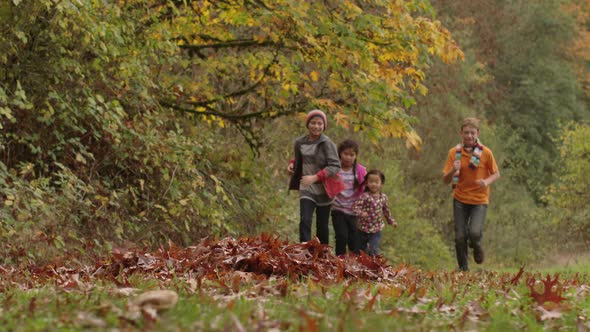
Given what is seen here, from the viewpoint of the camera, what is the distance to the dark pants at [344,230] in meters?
10.9

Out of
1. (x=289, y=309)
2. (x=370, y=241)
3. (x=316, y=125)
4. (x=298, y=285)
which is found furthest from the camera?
(x=370, y=241)

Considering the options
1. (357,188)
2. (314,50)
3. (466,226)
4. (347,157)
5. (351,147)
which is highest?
(314,50)

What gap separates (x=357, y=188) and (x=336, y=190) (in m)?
0.81

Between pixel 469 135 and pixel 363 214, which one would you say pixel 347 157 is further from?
pixel 469 135

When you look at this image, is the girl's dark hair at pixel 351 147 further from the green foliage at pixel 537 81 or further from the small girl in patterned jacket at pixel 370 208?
the green foliage at pixel 537 81

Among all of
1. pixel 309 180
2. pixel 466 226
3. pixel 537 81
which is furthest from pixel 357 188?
pixel 537 81

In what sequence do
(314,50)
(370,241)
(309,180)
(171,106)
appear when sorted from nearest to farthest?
1. (309,180)
2. (370,241)
3. (314,50)
4. (171,106)

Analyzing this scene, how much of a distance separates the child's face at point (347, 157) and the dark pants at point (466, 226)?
4.98 feet

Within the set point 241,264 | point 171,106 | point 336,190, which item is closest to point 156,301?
point 241,264

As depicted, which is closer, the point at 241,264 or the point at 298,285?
the point at 298,285

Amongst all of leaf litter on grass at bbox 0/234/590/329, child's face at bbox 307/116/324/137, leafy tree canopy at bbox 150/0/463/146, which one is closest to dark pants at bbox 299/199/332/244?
child's face at bbox 307/116/324/137

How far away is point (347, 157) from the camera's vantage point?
36.1ft

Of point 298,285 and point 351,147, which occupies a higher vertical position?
Result: point 351,147

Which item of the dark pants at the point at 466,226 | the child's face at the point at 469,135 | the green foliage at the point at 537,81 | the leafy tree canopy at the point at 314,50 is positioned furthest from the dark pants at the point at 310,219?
the green foliage at the point at 537,81
